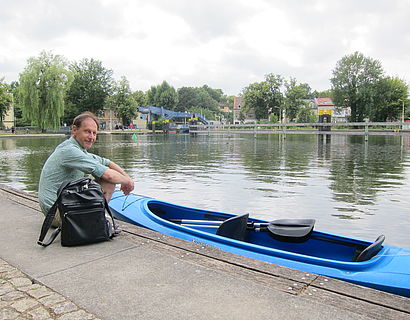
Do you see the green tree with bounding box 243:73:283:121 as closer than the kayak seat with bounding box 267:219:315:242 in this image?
No

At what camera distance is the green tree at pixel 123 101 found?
70.2 meters

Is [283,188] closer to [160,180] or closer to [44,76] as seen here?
[160,180]

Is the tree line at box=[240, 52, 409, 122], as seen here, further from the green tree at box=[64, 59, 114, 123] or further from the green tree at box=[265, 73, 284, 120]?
the green tree at box=[64, 59, 114, 123]

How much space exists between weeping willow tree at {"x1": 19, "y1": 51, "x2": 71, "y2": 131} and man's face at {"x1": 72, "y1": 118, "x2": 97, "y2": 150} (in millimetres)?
48097

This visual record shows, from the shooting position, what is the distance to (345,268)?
294 centimetres

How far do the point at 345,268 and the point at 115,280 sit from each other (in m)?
1.89

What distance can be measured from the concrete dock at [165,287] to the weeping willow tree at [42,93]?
48.7 meters

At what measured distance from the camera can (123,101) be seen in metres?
71.3

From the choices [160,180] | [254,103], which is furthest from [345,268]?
[254,103]

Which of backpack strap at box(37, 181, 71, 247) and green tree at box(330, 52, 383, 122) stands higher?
green tree at box(330, 52, 383, 122)

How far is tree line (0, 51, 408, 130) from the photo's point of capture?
157 feet

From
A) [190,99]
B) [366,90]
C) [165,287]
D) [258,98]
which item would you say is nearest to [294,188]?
[165,287]

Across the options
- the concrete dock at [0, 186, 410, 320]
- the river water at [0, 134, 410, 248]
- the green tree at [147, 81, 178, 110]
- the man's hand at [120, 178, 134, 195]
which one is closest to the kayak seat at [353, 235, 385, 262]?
the concrete dock at [0, 186, 410, 320]

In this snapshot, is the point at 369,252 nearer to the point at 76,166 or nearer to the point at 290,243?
the point at 290,243
